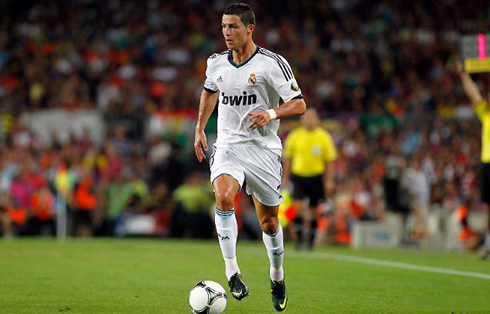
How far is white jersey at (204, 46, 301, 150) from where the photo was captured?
7773 mm

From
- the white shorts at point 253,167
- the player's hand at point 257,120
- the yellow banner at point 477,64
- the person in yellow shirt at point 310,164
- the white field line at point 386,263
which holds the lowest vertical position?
the white field line at point 386,263

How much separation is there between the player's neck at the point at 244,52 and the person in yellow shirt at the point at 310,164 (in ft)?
27.1

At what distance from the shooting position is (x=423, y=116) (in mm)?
24141

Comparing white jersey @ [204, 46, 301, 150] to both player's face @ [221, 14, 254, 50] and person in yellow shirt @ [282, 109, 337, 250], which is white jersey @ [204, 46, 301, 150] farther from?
person in yellow shirt @ [282, 109, 337, 250]

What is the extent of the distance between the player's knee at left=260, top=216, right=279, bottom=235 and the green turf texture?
624 mm

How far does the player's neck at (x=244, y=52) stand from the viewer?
788 centimetres

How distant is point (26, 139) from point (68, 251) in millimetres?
8502

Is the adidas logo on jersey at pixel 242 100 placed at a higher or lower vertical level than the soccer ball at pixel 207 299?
higher

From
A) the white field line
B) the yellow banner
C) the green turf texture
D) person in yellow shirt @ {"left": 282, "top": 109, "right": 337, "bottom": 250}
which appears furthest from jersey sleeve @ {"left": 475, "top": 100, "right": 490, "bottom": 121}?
person in yellow shirt @ {"left": 282, "top": 109, "right": 337, "bottom": 250}

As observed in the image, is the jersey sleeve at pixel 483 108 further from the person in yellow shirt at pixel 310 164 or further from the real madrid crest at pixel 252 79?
the real madrid crest at pixel 252 79

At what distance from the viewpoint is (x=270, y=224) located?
8.00 m

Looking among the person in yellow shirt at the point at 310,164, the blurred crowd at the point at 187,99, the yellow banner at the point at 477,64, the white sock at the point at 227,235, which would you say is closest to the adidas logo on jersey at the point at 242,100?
the white sock at the point at 227,235

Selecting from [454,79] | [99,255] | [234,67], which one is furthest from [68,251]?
[454,79]

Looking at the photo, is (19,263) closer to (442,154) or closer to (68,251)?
(68,251)
